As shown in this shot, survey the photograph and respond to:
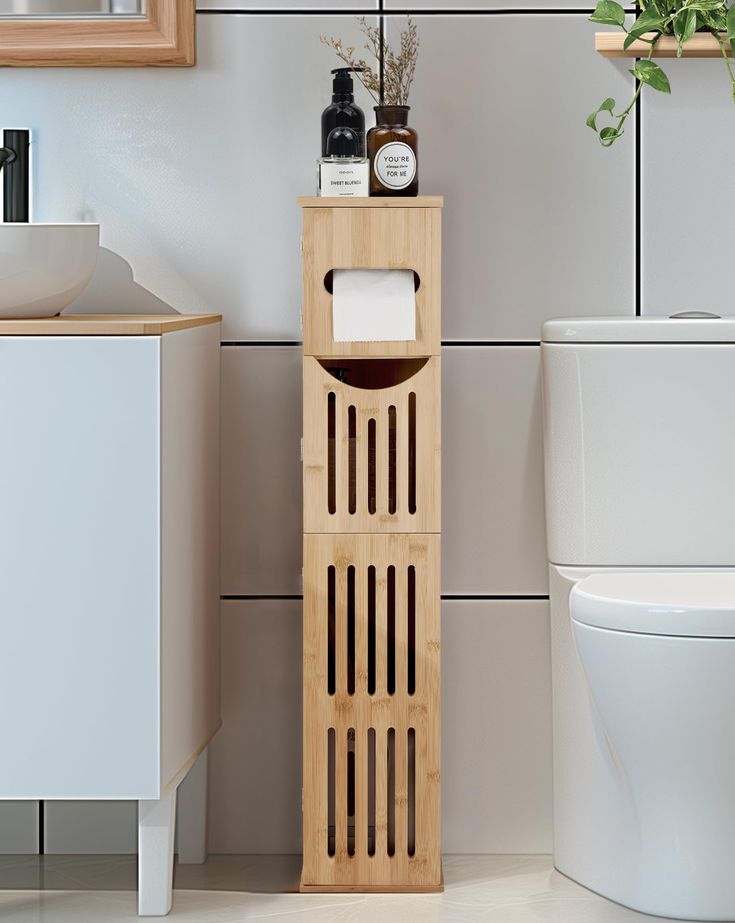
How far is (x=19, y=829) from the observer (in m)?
1.84

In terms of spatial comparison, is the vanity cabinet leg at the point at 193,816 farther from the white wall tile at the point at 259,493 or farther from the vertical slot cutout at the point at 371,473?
the vertical slot cutout at the point at 371,473

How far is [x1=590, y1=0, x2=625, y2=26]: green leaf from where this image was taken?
5.71ft

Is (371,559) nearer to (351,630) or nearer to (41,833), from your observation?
(351,630)

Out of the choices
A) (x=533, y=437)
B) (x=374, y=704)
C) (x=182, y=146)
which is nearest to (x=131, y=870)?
(x=374, y=704)

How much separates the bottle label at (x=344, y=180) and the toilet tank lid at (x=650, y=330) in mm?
351

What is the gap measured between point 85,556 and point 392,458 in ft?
1.49

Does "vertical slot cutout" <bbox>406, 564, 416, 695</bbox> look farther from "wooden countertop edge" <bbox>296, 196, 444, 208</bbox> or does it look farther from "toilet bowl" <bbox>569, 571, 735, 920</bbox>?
"wooden countertop edge" <bbox>296, 196, 444, 208</bbox>

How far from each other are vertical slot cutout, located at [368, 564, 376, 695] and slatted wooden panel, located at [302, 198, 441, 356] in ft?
1.02

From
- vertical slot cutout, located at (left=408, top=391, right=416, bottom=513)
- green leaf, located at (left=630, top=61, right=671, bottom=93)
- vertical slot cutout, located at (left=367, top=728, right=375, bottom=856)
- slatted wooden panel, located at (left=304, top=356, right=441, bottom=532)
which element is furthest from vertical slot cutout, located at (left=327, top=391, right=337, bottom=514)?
green leaf, located at (left=630, top=61, right=671, bottom=93)

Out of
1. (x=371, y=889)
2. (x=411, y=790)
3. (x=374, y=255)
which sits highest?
(x=374, y=255)

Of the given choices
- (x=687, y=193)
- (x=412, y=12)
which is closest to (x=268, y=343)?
(x=412, y=12)

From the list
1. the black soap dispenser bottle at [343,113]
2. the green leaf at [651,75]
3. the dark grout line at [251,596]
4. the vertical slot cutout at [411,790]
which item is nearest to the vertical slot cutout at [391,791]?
the vertical slot cutout at [411,790]

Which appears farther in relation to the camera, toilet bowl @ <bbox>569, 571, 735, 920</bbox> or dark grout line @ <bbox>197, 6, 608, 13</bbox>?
dark grout line @ <bbox>197, 6, 608, 13</bbox>

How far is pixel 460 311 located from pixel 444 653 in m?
0.53
